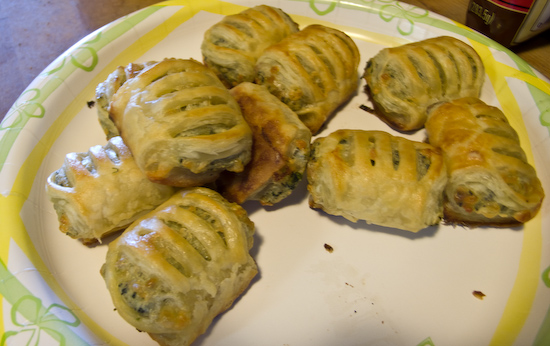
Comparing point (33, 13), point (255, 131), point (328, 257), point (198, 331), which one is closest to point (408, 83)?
point (255, 131)

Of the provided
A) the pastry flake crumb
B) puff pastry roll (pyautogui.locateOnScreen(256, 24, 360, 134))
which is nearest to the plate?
the pastry flake crumb

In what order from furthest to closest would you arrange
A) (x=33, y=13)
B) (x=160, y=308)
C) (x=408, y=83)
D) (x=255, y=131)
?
1. (x=33, y=13)
2. (x=408, y=83)
3. (x=255, y=131)
4. (x=160, y=308)

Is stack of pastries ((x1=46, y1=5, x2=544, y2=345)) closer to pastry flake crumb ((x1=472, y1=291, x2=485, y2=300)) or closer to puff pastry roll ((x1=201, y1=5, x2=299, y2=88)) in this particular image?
puff pastry roll ((x1=201, y1=5, x2=299, y2=88))

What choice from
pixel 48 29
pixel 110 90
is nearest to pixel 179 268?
pixel 110 90

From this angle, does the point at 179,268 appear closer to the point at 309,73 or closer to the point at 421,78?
the point at 309,73

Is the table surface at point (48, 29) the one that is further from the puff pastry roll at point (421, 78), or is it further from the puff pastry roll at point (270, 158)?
the puff pastry roll at point (270, 158)

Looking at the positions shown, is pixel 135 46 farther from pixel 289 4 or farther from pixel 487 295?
pixel 487 295

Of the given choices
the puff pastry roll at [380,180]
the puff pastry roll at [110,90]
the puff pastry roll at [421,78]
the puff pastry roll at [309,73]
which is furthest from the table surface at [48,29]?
the puff pastry roll at [380,180]
